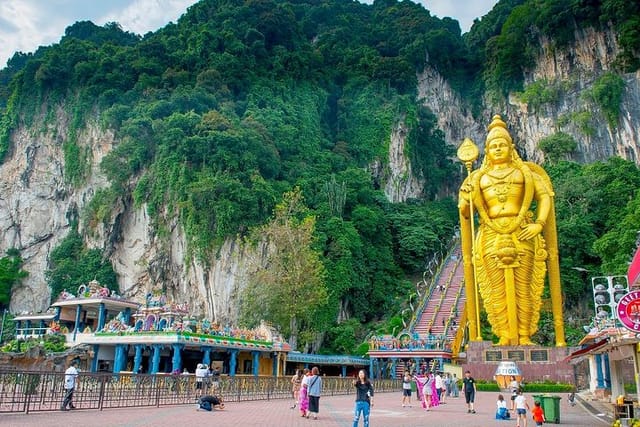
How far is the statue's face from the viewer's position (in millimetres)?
24719

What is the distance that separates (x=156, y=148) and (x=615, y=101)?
32.0 meters

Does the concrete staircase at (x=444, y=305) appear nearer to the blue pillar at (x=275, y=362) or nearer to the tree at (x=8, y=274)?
the blue pillar at (x=275, y=362)

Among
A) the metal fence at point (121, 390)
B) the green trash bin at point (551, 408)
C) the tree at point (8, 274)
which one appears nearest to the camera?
the green trash bin at point (551, 408)

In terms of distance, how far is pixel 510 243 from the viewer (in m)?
23.8

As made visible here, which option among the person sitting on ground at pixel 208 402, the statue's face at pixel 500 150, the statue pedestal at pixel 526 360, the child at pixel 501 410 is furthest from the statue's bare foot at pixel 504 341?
the person sitting on ground at pixel 208 402

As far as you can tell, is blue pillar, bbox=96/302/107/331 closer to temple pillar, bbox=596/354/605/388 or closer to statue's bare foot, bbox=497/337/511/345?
statue's bare foot, bbox=497/337/511/345

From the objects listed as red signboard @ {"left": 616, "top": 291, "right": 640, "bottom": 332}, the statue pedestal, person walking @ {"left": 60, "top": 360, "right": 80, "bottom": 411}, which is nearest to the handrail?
the statue pedestal

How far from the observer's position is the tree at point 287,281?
29344 mm

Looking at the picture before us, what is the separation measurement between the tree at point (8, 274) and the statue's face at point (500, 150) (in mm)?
34674

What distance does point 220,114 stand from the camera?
120ft

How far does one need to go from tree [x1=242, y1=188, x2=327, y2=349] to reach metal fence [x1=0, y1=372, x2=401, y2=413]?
11.0 metres

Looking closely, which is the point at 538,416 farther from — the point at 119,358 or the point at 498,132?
the point at 119,358

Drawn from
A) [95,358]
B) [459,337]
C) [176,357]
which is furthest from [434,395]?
[95,358]

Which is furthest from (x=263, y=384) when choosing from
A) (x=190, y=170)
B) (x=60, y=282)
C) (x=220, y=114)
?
(x=60, y=282)
